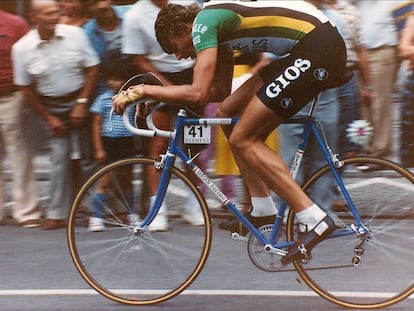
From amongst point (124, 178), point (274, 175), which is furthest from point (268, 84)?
point (124, 178)

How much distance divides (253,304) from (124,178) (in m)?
0.96

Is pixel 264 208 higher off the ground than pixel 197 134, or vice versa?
pixel 197 134

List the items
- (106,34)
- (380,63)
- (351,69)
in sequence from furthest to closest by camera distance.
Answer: (380,63), (351,69), (106,34)

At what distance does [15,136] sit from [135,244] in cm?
298

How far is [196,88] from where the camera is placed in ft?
16.9

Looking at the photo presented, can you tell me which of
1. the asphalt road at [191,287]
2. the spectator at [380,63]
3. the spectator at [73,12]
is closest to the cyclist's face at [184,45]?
the asphalt road at [191,287]

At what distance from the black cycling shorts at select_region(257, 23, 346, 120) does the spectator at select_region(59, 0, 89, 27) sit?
3.16m

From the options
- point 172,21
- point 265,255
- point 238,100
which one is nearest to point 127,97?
point 172,21

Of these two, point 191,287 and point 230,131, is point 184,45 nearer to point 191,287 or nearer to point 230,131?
point 230,131

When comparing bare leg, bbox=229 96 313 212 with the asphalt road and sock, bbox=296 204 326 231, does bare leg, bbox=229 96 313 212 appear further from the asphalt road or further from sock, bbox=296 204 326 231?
the asphalt road

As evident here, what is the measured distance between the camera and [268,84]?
522 centimetres

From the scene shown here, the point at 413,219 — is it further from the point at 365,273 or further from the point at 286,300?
the point at 286,300

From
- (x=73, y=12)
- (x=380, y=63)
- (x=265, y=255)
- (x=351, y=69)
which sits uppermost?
(x=265, y=255)

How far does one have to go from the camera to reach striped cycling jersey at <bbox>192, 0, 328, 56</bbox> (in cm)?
510
